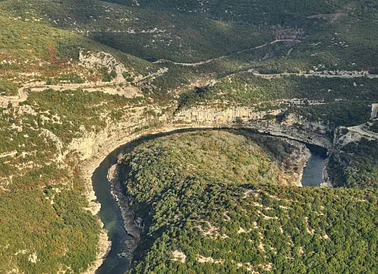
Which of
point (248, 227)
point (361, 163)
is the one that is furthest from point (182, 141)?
point (248, 227)

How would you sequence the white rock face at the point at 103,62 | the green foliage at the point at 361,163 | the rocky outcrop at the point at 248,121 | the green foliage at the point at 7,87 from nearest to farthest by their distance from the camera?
1. the green foliage at the point at 361,163
2. the green foliage at the point at 7,87
3. the rocky outcrop at the point at 248,121
4. the white rock face at the point at 103,62

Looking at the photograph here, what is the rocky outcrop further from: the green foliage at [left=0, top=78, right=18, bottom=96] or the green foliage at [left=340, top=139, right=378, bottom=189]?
the green foliage at [left=0, top=78, right=18, bottom=96]

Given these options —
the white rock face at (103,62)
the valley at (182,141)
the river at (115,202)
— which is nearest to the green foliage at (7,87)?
the valley at (182,141)

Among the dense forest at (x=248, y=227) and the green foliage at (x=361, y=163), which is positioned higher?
the dense forest at (x=248, y=227)

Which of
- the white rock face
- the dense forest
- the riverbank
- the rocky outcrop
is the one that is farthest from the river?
the white rock face

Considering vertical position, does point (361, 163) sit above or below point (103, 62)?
below

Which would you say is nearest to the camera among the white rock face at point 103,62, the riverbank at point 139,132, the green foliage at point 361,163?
the green foliage at point 361,163

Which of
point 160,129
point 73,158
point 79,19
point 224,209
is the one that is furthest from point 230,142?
point 79,19

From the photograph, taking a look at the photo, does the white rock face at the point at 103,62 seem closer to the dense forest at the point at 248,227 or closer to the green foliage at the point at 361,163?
the dense forest at the point at 248,227

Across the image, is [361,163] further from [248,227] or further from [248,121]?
[248,227]

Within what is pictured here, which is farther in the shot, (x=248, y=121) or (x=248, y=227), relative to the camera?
(x=248, y=121)
